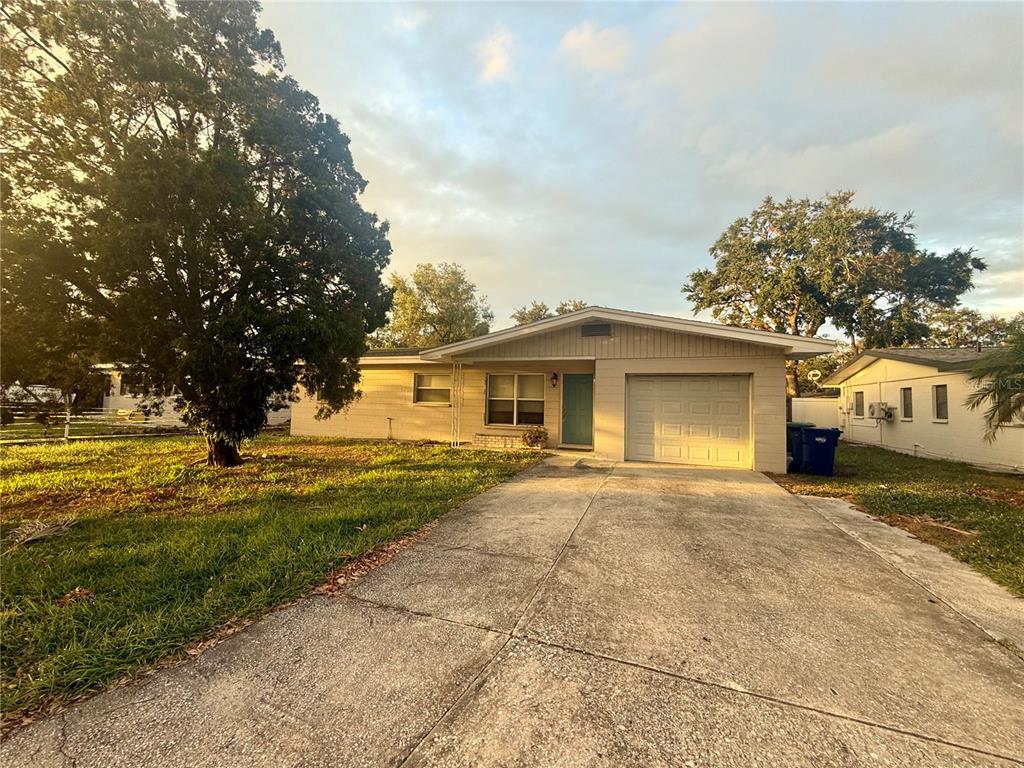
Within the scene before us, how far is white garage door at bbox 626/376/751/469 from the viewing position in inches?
349

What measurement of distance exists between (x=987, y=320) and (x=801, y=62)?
121 feet

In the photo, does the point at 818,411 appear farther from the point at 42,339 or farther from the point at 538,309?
the point at 42,339

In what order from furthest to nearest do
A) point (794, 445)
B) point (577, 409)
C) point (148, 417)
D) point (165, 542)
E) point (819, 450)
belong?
point (148, 417) → point (577, 409) → point (794, 445) → point (819, 450) → point (165, 542)

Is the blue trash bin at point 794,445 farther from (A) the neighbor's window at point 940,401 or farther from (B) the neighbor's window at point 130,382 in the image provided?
(B) the neighbor's window at point 130,382

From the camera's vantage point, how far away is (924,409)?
12.3 metres

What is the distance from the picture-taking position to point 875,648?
2.49 m

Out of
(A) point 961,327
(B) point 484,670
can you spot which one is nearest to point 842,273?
(A) point 961,327

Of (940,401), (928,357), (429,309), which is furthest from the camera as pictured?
(429,309)

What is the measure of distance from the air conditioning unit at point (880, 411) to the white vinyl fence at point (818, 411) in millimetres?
4036

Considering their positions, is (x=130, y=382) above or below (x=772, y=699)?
above

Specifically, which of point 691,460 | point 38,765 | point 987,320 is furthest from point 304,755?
point 987,320

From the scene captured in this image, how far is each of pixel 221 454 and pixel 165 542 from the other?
481 centimetres

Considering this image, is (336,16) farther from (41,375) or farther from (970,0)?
(970,0)

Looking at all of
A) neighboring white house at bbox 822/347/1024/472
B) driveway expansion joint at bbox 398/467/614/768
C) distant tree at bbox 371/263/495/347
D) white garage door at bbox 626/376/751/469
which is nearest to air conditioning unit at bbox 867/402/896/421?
neighboring white house at bbox 822/347/1024/472
